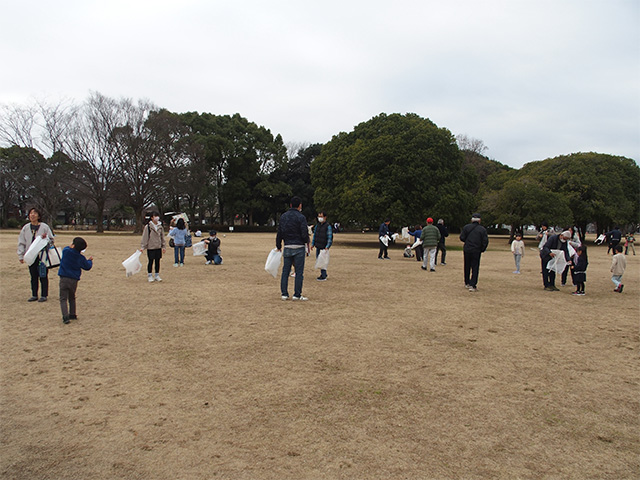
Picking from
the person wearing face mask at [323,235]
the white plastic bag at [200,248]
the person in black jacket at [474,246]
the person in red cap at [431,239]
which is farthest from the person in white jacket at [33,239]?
the person in red cap at [431,239]

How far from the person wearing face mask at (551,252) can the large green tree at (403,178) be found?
50.6 ft

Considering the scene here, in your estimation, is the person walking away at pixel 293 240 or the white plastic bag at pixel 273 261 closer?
the person walking away at pixel 293 240

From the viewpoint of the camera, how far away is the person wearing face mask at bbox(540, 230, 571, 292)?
31.7 feet

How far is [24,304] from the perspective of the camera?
23.9 feet

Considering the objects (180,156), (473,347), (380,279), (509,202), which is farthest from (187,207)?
(473,347)

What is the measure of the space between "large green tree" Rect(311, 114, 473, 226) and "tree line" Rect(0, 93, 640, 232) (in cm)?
7

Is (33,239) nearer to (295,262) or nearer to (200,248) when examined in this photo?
(295,262)

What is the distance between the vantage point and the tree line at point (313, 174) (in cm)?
2659

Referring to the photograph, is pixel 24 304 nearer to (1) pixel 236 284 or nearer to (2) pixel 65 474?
(1) pixel 236 284

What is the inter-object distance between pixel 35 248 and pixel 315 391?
5712 millimetres

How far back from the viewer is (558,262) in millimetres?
9547

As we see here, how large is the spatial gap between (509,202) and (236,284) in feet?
87.4

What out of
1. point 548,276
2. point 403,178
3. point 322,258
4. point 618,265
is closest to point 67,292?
point 322,258

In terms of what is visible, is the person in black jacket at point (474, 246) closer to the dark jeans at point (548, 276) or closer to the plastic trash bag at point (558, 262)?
the plastic trash bag at point (558, 262)
